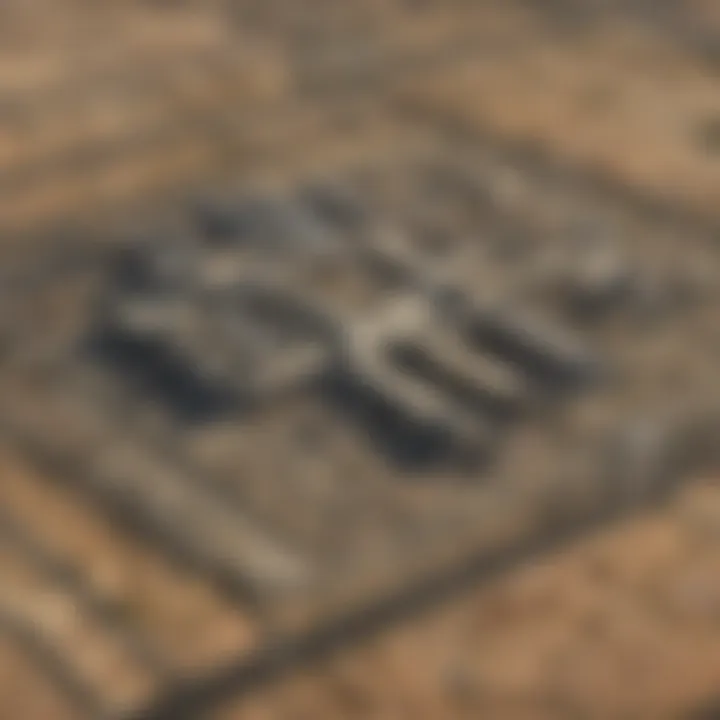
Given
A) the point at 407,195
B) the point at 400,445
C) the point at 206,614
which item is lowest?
the point at 206,614

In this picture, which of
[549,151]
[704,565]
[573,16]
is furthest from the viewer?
[573,16]

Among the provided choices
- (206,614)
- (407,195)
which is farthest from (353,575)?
(407,195)

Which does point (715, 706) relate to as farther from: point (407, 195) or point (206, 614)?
point (407, 195)

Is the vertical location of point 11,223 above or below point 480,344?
above

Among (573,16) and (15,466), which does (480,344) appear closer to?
(15,466)

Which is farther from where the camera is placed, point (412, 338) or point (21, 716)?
point (412, 338)

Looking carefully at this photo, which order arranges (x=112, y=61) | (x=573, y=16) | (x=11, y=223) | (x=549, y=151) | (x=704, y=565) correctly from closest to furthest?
(x=704, y=565) < (x=11, y=223) < (x=549, y=151) < (x=112, y=61) < (x=573, y=16)

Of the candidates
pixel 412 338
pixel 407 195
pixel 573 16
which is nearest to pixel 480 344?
pixel 412 338
